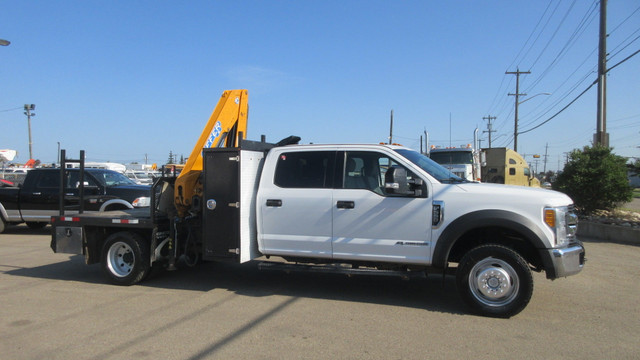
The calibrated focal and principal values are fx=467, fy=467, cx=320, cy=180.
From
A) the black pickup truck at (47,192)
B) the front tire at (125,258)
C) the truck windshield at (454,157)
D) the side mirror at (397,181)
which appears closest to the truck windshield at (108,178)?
the black pickup truck at (47,192)

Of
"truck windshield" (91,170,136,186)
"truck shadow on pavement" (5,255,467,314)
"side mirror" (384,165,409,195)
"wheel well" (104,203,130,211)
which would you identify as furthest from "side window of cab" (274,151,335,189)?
"truck windshield" (91,170,136,186)

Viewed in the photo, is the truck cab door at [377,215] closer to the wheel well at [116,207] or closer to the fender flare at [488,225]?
the fender flare at [488,225]

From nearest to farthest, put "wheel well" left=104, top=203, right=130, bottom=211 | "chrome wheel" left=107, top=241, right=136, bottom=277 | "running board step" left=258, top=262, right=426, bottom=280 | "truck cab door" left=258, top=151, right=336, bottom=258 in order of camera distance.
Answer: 1. "running board step" left=258, top=262, right=426, bottom=280
2. "truck cab door" left=258, top=151, right=336, bottom=258
3. "chrome wheel" left=107, top=241, right=136, bottom=277
4. "wheel well" left=104, top=203, right=130, bottom=211

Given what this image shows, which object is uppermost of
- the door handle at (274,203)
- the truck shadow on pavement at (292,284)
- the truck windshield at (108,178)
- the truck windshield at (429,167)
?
the truck windshield at (429,167)

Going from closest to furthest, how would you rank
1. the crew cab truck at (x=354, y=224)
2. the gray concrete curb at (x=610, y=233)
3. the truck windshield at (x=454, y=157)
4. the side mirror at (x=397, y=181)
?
the crew cab truck at (x=354, y=224) → the side mirror at (x=397, y=181) → the gray concrete curb at (x=610, y=233) → the truck windshield at (x=454, y=157)

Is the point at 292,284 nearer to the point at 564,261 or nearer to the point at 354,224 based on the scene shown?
the point at 354,224

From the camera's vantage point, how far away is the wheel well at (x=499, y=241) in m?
5.69

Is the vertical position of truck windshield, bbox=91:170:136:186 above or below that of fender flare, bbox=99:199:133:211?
above

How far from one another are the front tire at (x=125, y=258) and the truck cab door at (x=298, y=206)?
1.94m

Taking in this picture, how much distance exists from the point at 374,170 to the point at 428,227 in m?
1.02

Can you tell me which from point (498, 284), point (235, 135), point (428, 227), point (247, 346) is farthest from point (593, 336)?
point (235, 135)

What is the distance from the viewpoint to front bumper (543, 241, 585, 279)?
5230mm

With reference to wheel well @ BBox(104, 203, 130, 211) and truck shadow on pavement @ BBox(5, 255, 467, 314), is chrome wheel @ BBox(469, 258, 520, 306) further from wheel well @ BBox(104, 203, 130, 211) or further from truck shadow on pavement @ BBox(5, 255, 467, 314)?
wheel well @ BBox(104, 203, 130, 211)

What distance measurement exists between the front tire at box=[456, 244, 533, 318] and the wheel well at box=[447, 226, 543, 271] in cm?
33
